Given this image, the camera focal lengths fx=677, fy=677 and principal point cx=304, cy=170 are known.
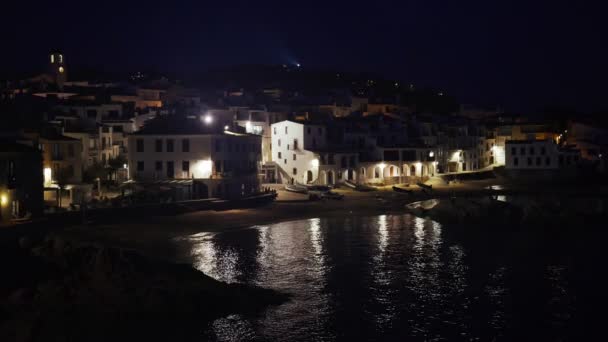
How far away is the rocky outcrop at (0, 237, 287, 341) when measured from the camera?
23.1 metres

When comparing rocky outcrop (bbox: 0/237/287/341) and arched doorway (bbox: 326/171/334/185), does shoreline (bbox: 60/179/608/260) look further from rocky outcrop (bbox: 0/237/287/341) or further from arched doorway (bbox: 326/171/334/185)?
rocky outcrop (bbox: 0/237/287/341)

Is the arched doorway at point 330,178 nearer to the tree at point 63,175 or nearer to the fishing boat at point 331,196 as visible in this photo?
the fishing boat at point 331,196


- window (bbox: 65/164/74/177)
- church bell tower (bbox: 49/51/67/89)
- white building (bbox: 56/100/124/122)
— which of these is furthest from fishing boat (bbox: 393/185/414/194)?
church bell tower (bbox: 49/51/67/89)

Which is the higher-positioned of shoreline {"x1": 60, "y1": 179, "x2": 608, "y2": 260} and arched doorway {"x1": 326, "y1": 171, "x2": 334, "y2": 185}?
arched doorway {"x1": 326, "y1": 171, "x2": 334, "y2": 185}

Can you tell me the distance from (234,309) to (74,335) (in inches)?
243

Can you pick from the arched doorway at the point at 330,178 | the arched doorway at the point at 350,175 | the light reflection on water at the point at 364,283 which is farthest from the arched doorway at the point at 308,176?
the light reflection on water at the point at 364,283

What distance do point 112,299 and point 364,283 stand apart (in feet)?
39.1

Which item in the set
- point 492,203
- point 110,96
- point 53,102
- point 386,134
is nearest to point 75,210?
point 492,203

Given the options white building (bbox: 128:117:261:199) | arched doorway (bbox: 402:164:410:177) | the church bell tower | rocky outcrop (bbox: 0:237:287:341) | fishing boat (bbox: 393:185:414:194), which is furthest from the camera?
the church bell tower

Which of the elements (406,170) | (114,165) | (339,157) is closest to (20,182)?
(114,165)

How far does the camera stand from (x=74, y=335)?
2300 cm

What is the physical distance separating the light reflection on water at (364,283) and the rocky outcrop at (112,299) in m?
1.24

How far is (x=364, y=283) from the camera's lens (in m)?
31.5

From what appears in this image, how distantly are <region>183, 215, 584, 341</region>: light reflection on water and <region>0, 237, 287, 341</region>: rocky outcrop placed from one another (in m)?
1.24
